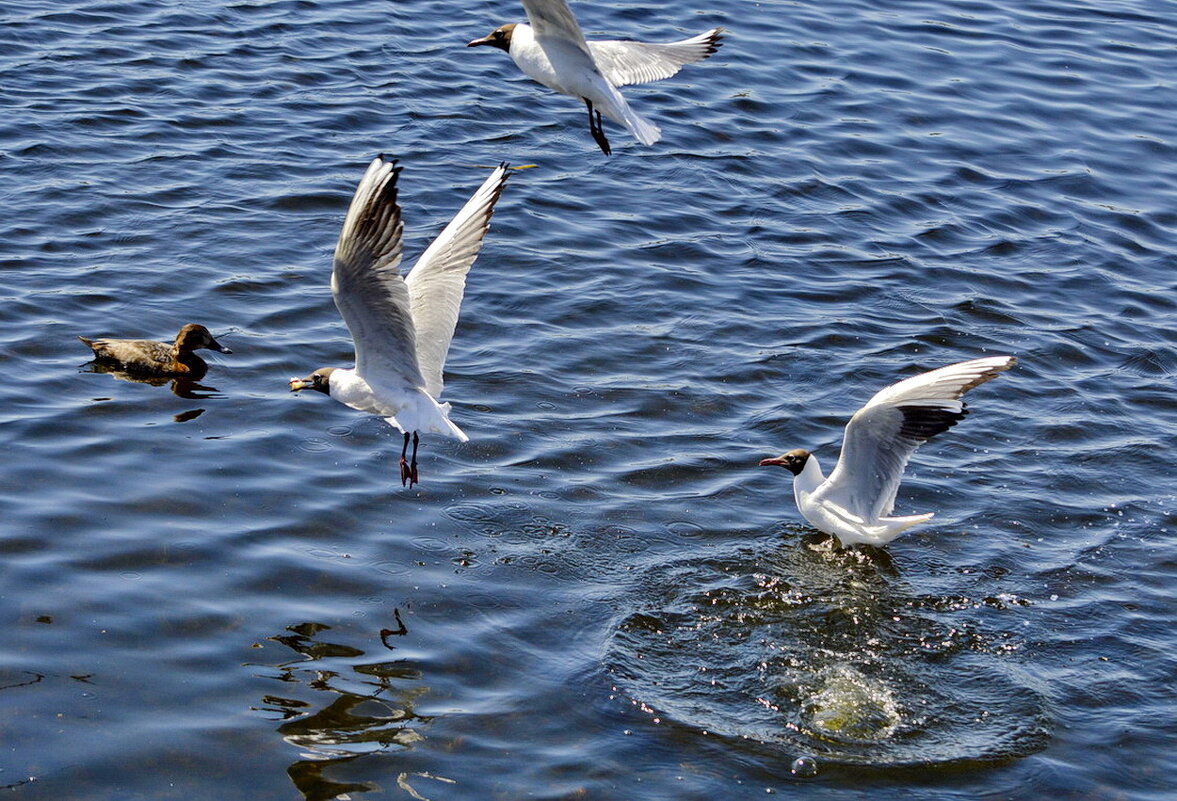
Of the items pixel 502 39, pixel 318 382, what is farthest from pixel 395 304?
pixel 502 39

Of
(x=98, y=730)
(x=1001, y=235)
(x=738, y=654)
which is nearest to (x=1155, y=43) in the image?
(x=1001, y=235)

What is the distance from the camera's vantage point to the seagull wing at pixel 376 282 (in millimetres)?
7586

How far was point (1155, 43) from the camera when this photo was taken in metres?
19.2

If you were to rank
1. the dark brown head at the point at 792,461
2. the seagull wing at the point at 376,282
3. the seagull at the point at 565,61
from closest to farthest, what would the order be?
the seagull wing at the point at 376,282, the seagull at the point at 565,61, the dark brown head at the point at 792,461

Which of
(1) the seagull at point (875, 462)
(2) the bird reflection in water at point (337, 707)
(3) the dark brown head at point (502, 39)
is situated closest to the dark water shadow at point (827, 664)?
(1) the seagull at point (875, 462)

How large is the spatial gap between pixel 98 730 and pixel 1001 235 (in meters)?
9.39

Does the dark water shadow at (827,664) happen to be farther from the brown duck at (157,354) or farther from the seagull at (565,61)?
the brown duck at (157,354)

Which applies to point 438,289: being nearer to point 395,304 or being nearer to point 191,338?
point 395,304

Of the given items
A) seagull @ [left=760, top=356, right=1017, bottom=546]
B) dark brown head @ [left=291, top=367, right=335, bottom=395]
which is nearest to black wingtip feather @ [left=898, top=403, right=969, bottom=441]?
seagull @ [left=760, top=356, right=1017, bottom=546]

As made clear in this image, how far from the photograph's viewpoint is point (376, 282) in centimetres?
784

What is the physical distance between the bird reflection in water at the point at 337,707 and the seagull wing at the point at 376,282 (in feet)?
4.89

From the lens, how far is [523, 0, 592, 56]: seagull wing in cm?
900

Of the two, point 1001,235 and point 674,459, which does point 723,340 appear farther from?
point 1001,235

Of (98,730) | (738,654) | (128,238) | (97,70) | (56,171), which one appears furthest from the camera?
(97,70)
